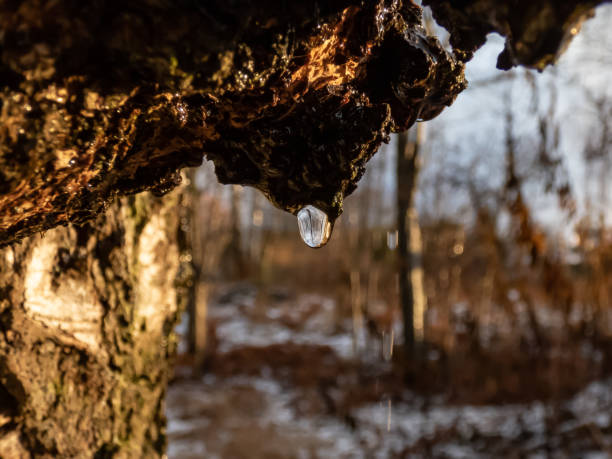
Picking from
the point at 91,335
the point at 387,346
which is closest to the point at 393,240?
the point at 387,346

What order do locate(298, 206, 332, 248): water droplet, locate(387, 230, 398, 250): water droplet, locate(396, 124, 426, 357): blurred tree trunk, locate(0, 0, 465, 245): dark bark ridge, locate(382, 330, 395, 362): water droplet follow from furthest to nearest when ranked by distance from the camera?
locate(382, 330, 395, 362): water droplet
locate(387, 230, 398, 250): water droplet
locate(396, 124, 426, 357): blurred tree trunk
locate(298, 206, 332, 248): water droplet
locate(0, 0, 465, 245): dark bark ridge

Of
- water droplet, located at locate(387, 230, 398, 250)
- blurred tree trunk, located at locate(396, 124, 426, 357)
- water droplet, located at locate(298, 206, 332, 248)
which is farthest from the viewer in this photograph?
water droplet, located at locate(387, 230, 398, 250)

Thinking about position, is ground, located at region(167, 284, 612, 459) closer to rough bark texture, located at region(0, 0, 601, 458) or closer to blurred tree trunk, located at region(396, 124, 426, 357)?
blurred tree trunk, located at region(396, 124, 426, 357)

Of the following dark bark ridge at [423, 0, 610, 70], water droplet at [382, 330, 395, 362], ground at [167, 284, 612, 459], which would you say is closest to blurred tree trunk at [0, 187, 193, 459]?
dark bark ridge at [423, 0, 610, 70]

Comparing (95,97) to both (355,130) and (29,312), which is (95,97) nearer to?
(355,130)

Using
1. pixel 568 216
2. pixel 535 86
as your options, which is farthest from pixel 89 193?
pixel 568 216

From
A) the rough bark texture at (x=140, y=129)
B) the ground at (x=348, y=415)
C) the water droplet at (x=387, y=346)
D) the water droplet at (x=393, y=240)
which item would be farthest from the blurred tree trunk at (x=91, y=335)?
the water droplet at (x=387, y=346)

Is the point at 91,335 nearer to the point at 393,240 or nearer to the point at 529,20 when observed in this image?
the point at 529,20

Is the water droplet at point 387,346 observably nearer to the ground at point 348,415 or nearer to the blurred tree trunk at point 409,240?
the ground at point 348,415
